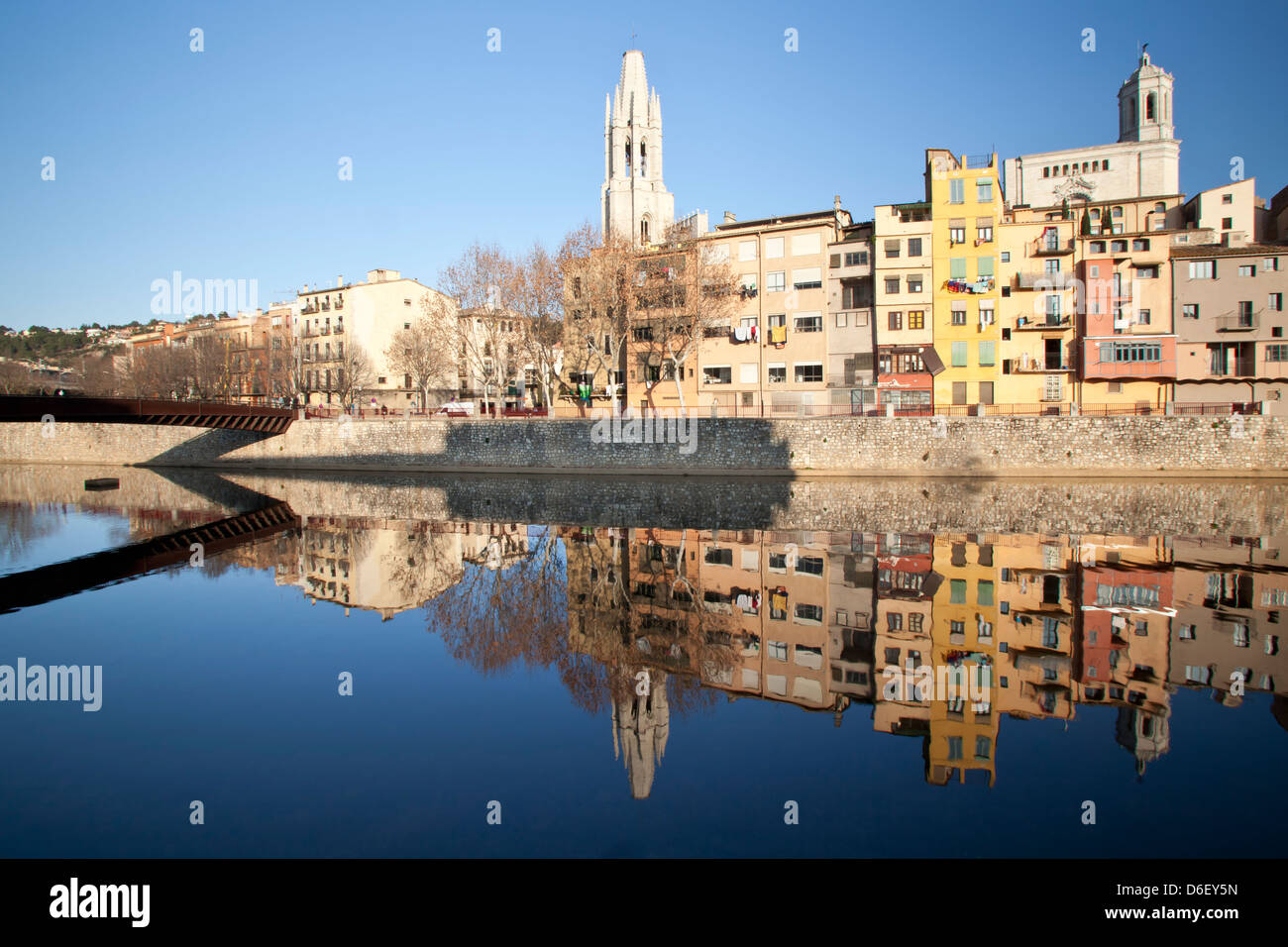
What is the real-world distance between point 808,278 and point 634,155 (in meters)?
69.3

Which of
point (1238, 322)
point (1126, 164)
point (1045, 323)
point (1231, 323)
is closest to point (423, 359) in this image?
point (1045, 323)

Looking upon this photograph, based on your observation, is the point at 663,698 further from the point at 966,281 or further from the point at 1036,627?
the point at 966,281

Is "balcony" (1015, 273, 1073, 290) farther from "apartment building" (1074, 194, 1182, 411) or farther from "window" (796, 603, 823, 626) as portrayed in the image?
"window" (796, 603, 823, 626)

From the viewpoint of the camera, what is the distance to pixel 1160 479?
42.6 m

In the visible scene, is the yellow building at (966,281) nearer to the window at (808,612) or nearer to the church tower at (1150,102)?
the window at (808,612)

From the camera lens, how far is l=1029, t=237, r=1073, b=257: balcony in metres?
52.8

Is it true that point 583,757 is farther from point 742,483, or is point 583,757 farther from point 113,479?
point 113,479

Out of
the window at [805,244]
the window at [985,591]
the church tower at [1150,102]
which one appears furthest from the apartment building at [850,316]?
the church tower at [1150,102]

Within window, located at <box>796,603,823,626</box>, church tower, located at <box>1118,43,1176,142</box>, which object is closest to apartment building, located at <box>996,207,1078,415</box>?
window, located at <box>796,603,823,626</box>

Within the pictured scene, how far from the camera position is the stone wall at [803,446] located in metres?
42.9

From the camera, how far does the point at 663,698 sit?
40.2 feet

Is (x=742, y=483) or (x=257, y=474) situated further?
(x=257, y=474)

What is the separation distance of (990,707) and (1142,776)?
234 centimetres
